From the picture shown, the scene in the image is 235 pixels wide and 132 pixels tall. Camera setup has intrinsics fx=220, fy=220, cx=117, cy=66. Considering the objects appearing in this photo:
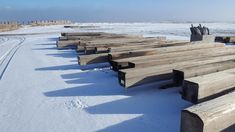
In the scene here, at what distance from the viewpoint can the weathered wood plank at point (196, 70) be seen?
3349mm

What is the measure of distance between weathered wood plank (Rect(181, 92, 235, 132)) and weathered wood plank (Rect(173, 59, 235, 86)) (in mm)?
1130

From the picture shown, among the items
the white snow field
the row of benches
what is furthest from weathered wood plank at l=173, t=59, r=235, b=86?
the white snow field

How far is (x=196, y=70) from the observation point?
347 centimetres

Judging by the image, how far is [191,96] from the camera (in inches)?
107

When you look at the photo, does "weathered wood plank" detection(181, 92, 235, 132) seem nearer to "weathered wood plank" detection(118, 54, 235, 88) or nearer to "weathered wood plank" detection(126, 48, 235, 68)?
"weathered wood plank" detection(118, 54, 235, 88)

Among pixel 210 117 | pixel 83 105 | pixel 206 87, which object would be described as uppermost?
pixel 206 87

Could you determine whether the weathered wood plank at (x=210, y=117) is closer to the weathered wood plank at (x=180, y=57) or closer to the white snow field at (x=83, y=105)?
the white snow field at (x=83, y=105)

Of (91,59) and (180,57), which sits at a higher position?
(180,57)

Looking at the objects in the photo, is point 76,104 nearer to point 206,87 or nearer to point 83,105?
point 83,105

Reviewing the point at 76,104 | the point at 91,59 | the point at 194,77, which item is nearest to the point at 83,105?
the point at 76,104

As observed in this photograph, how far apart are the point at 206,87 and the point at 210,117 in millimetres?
786

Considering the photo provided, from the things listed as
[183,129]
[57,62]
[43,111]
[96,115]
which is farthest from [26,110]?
[57,62]

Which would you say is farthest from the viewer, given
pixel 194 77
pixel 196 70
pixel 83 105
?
pixel 196 70

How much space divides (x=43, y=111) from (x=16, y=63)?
3.80m
